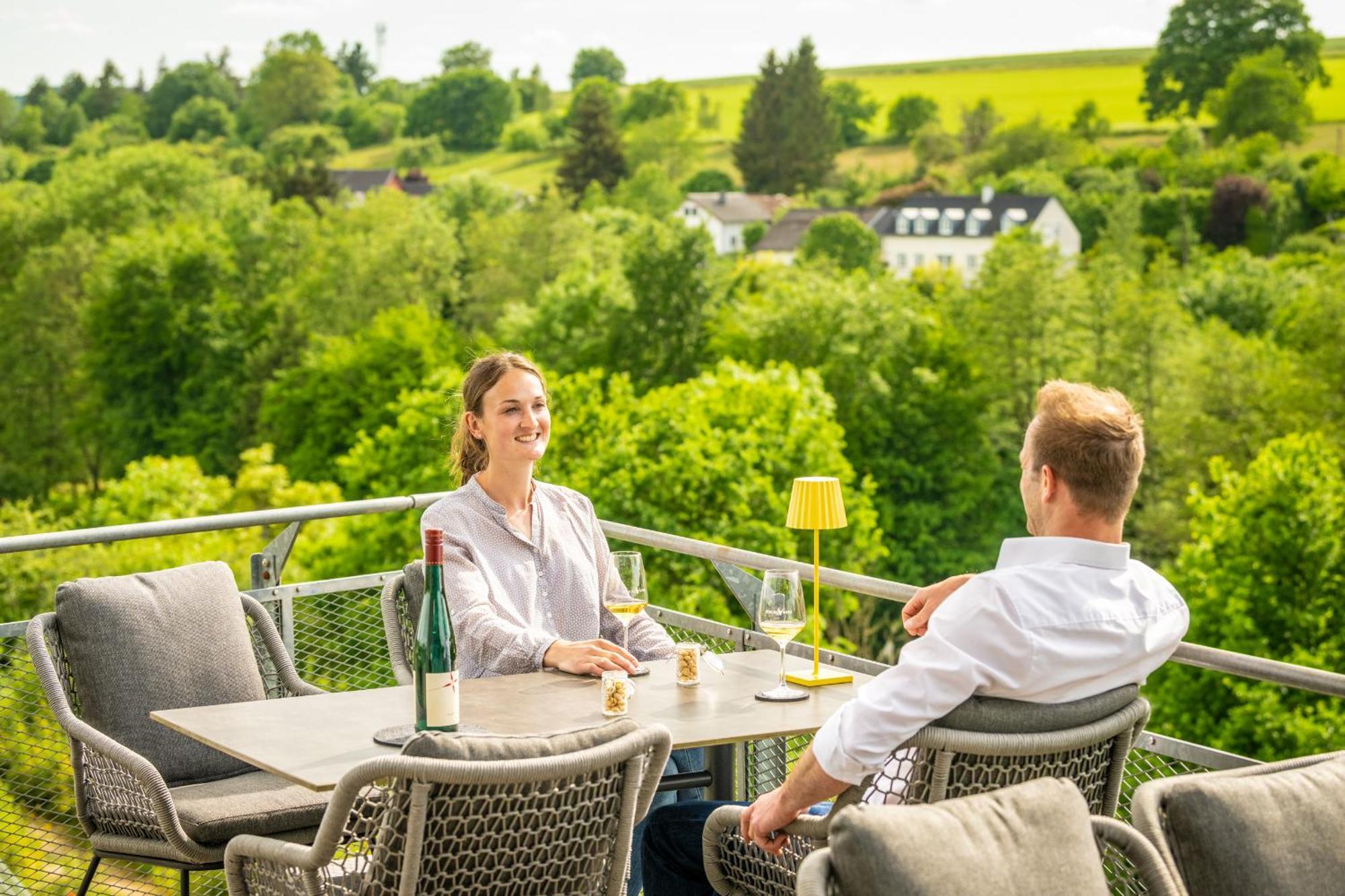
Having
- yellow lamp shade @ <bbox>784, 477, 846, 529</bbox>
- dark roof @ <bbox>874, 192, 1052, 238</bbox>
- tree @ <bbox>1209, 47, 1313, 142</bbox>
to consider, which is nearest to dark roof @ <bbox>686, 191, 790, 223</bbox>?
dark roof @ <bbox>874, 192, 1052, 238</bbox>

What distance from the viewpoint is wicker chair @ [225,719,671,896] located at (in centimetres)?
223

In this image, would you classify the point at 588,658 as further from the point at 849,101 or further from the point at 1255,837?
the point at 849,101

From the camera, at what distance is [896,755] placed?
2.57 metres

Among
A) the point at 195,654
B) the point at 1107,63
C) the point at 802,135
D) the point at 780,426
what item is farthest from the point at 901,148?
the point at 195,654

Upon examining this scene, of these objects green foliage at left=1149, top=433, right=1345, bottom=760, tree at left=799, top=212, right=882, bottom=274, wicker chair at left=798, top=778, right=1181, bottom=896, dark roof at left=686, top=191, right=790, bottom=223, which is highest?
wicker chair at left=798, top=778, right=1181, bottom=896

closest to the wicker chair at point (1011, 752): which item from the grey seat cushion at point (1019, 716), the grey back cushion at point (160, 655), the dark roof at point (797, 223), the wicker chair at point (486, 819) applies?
the grey seat cushion at point (1019, 716)

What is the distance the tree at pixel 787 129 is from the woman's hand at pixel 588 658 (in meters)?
77.4

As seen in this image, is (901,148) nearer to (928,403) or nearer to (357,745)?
(928,403)

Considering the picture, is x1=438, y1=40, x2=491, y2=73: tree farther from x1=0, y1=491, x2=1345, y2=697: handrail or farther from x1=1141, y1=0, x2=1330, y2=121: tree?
x1=0, y1=491, x2=1345, y2=697: handrail

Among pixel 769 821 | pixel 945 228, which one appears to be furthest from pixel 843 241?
pixel 769 821

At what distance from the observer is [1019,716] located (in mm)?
2367

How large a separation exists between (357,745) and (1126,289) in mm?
44248

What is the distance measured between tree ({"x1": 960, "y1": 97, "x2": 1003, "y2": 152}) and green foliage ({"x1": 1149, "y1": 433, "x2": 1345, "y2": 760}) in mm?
50975

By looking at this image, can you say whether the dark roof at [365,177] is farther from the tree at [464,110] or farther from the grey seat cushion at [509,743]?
the grey seat cushion at [509,743]
